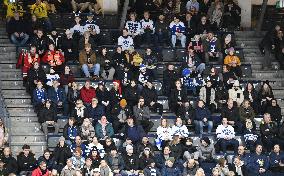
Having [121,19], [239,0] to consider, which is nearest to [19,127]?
[121,19]

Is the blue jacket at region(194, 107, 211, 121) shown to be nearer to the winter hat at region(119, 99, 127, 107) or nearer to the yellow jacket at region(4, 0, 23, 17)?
the winter hat at region(119, 99, 127, 107)

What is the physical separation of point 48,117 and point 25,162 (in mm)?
2061

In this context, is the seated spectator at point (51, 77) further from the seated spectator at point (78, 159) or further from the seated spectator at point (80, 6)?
the seated spectator at point (80, 6)

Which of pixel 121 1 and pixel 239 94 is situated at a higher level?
pixel 121 1

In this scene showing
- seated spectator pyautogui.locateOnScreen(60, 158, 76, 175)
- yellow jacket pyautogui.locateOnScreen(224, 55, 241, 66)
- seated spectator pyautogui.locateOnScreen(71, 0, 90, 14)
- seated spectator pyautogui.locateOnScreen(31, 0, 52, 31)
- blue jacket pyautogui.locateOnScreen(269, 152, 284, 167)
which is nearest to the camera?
seated spectator pyautogui.locateOnScreen(60, 158, 76, 175)

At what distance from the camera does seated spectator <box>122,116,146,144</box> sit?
2619 centimetres

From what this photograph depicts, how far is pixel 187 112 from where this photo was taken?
2745cm

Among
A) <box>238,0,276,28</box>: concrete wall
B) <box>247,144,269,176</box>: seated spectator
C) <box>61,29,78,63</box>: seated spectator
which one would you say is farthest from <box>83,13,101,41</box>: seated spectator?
<box>247,144,269,176</box>: seated spectator

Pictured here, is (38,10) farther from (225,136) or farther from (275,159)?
(275,159)

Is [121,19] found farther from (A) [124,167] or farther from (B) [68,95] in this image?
(A) [124,167]

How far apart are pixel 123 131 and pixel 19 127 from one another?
3.04m

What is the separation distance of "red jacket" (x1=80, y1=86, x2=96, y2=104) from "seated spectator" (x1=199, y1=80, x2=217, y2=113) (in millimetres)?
3293

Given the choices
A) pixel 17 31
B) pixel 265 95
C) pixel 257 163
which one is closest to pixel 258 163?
pixel 257 163

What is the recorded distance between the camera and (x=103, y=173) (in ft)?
80.0
